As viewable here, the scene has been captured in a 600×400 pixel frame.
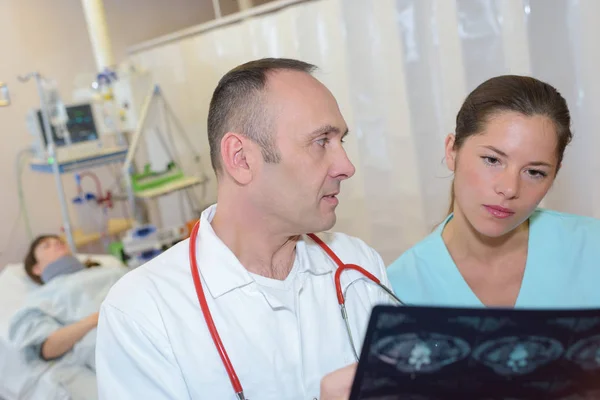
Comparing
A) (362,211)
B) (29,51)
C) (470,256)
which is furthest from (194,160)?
(470,256)

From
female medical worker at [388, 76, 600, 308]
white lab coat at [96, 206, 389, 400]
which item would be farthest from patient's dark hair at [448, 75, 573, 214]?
white lab coat at [96, 206, 389, 400]

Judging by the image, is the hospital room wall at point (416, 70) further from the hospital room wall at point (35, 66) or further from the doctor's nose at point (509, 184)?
the hospital room wall at point (35, 66)

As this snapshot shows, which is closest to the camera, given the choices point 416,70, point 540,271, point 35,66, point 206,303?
point 206,303

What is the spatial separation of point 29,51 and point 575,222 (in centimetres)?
355

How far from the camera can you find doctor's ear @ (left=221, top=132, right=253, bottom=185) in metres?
1.10

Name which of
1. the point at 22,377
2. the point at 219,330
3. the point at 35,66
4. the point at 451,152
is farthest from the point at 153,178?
the point at 219,330

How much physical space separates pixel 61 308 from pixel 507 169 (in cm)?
189

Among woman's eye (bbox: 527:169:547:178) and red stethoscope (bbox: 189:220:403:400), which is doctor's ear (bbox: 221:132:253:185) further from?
woman's eye (bbox: 527:169:547:178)

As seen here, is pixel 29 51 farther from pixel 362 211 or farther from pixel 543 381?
pixel 543 381

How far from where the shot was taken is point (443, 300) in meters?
1.34

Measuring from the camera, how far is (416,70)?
2305mm

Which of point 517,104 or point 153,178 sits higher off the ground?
point 517,104

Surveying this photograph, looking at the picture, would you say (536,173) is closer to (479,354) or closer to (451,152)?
(451,152)

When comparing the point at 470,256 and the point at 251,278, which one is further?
the point at 470,256
